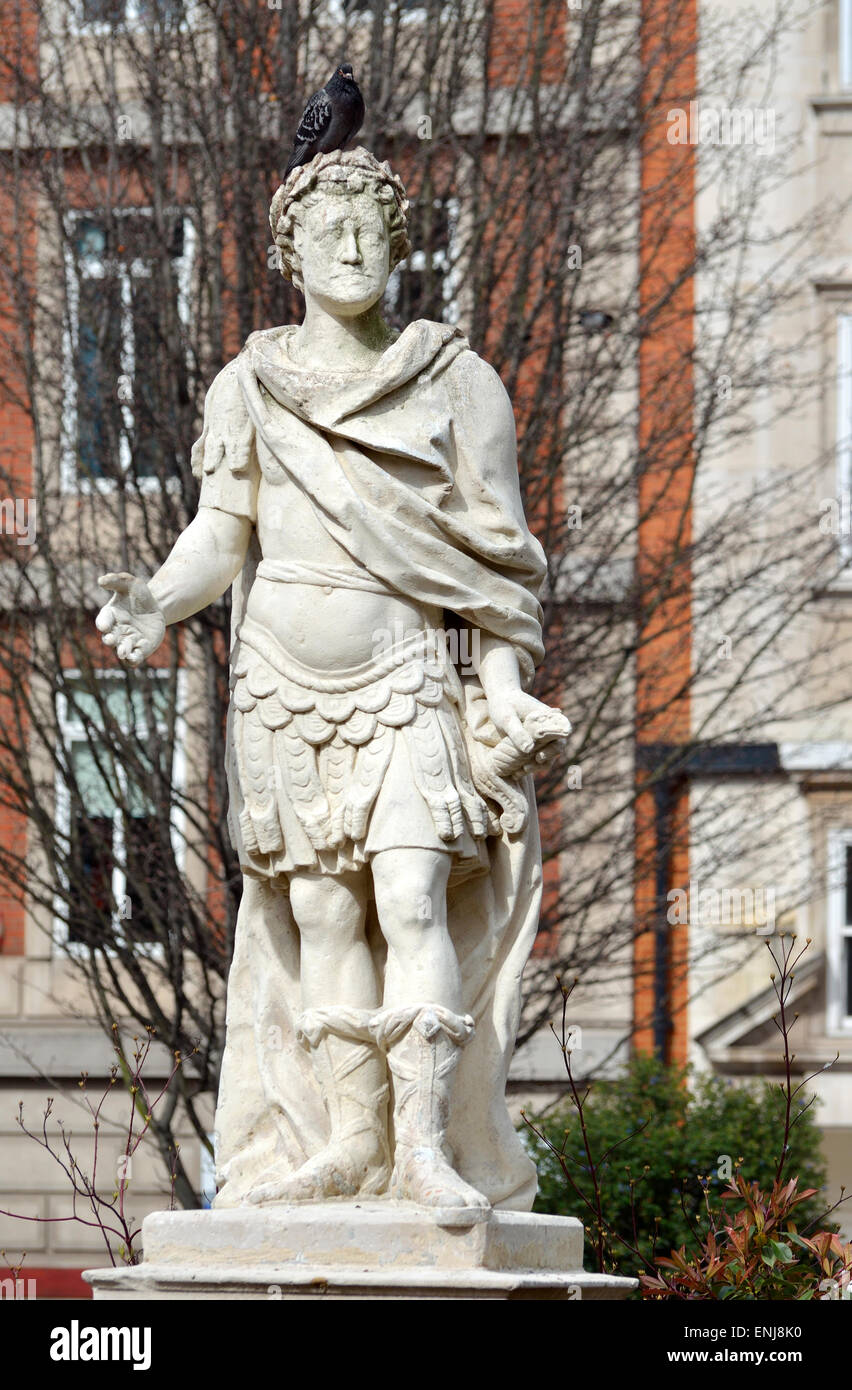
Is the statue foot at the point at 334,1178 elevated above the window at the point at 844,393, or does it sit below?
below

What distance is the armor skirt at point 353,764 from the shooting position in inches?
236

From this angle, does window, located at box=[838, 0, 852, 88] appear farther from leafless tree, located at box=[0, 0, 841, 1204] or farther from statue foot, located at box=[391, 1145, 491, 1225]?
statue foot, located at box=[391, 1145, 491, 1225]

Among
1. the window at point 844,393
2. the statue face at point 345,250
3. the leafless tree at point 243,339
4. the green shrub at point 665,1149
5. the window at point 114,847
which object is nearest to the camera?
the statue face at point 345,250

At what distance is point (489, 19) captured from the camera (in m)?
13.8

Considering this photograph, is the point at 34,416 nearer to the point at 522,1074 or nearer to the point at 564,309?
the point at 564,309

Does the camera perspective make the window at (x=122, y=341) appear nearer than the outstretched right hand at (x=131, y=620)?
No

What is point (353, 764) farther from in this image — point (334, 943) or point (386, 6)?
point (386, 6)

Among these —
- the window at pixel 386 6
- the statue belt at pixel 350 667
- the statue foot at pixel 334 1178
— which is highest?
the window at pixel 386 6

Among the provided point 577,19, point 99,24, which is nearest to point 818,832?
point 577,19

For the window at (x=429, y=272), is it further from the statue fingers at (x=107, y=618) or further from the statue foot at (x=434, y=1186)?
the statue foot at (x=434, y=1186)

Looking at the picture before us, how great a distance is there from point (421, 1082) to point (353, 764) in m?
0.79

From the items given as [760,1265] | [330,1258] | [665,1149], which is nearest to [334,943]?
[330,1258]

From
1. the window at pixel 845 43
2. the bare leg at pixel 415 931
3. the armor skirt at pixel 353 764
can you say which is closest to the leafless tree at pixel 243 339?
the window at pixel 845 43

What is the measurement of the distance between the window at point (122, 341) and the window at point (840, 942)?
5881mm
